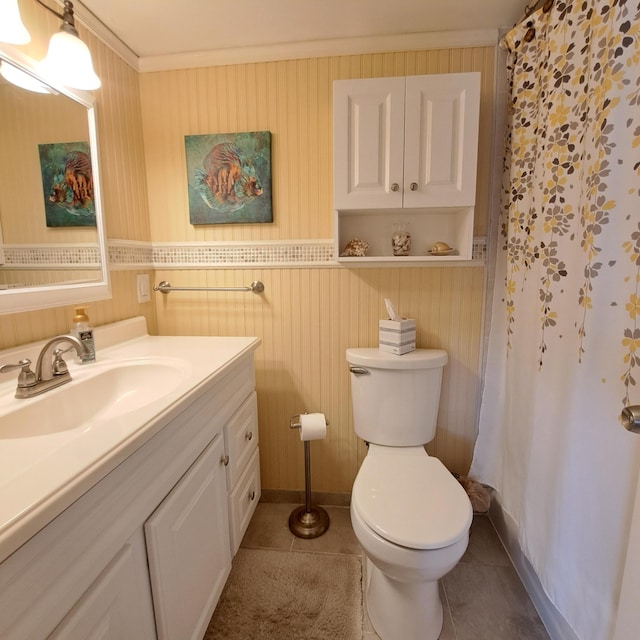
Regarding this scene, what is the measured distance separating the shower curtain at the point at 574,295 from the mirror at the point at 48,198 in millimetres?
1549

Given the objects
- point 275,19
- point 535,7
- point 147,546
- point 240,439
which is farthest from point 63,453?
point 535,7

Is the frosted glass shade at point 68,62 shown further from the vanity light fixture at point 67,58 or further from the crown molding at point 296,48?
the crown molding at point 296,48

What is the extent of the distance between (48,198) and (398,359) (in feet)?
4.42

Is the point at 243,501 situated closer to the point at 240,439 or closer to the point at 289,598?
the point at 240,439

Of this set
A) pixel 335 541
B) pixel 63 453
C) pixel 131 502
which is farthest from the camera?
pixel 335 541

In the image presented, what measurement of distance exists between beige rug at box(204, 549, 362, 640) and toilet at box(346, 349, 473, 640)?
0.10m

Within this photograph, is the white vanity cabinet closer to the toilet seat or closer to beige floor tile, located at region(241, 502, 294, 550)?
beige floor tile, located at region(241, 502, 294, 550)

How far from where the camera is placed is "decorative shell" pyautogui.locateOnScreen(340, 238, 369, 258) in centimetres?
146

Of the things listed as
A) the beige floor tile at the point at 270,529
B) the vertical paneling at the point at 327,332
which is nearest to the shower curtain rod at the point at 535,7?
the vertical paneling at the point at 327,332

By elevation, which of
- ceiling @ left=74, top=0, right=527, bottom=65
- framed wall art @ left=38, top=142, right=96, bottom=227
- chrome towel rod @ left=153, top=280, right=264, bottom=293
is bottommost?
chrome towel rod @ left=153, top=280, right=264, bottom=293

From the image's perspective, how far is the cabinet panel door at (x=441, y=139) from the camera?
1253mm

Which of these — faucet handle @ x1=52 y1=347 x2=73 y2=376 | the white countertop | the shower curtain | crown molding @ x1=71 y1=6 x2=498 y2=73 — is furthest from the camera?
crown molding @ x1=71 y1=6 x2=498 y2=73

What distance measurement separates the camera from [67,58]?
40.1 inches

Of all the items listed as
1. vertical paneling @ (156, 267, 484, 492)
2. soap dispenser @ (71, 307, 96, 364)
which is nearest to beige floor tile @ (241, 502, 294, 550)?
vertical paneling @ (156, 267, 484, 492)
